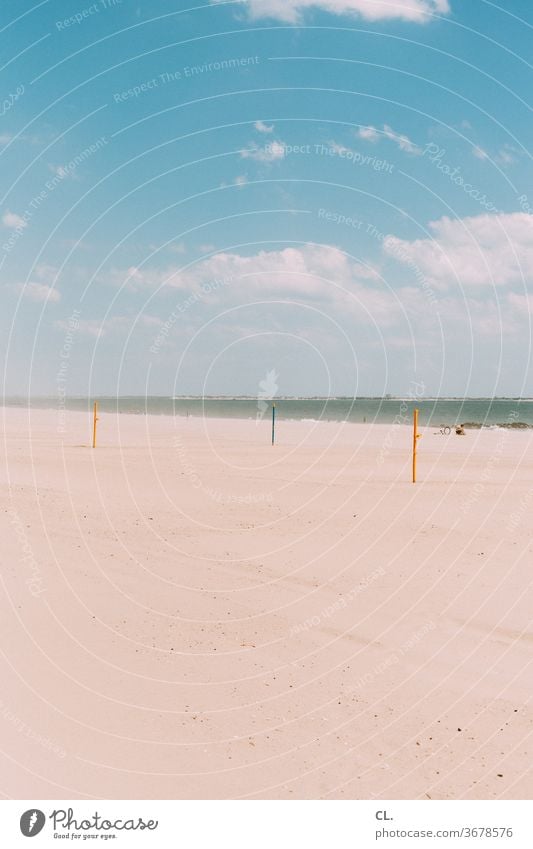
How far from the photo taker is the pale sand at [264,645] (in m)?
5.02

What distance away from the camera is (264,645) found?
724 centimetres

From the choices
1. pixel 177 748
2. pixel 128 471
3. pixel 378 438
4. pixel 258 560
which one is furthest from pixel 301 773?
pixel 378 438

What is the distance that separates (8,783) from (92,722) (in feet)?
2.93

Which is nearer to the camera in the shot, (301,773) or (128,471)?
(301,773)

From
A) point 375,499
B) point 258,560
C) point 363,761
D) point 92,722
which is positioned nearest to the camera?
point 363,761

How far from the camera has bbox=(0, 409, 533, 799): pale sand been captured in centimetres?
502

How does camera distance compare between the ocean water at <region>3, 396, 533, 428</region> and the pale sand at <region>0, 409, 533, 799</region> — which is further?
the ocean water at <region>3, 396, 533, 428</region>

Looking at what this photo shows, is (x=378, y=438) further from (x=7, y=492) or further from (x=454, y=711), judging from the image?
(x=454, y=711)

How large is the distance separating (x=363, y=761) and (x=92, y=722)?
2151 millimetres

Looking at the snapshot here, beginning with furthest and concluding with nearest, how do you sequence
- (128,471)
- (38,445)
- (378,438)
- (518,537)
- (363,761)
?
(378,438)
(38,445)
(128,471)
(518,537)
(363,761)

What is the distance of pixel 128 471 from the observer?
61.4ft

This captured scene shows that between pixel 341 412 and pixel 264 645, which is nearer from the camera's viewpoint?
pixel 264 645

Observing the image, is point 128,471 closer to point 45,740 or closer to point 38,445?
point 38,445

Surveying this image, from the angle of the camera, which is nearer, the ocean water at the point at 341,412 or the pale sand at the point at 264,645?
the pale sand at the point at 264,645
